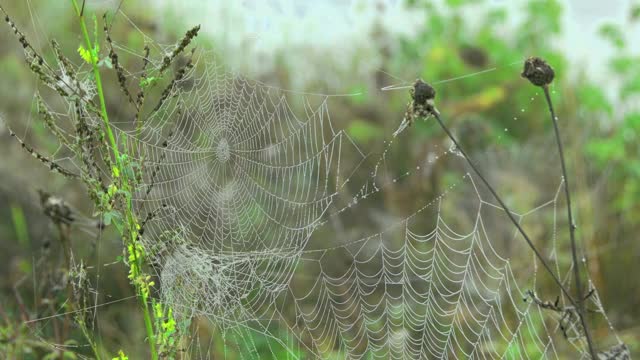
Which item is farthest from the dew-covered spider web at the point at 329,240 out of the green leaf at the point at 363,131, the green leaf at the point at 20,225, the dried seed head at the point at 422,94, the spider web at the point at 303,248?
the dried seed head at the point at 422,94

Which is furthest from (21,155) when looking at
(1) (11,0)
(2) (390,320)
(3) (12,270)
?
(2) (390,320)

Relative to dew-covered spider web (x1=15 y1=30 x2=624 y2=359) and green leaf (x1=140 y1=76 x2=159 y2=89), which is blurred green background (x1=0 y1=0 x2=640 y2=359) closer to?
dew-covered spider web (x1=15 y1=30 x2=624 y2=359)

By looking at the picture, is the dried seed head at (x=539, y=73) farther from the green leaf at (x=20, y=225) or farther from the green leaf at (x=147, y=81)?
the green leaf at (x=20, y=225)

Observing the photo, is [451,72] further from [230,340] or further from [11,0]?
[11,0]

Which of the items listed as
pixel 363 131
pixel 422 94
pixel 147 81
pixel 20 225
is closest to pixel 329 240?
pixel 363 131

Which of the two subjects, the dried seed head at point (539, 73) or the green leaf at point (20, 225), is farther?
the green leaf at point (20, 225)

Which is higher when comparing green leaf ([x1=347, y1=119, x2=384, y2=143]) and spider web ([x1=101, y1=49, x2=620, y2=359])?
green leaf ([x1=347, y1=119, x2=384, y2=143])

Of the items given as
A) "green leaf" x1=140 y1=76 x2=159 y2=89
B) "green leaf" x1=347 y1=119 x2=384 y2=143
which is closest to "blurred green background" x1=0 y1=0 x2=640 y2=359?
"green leaf" x1=347 y1=119 x2=384 y2=143
